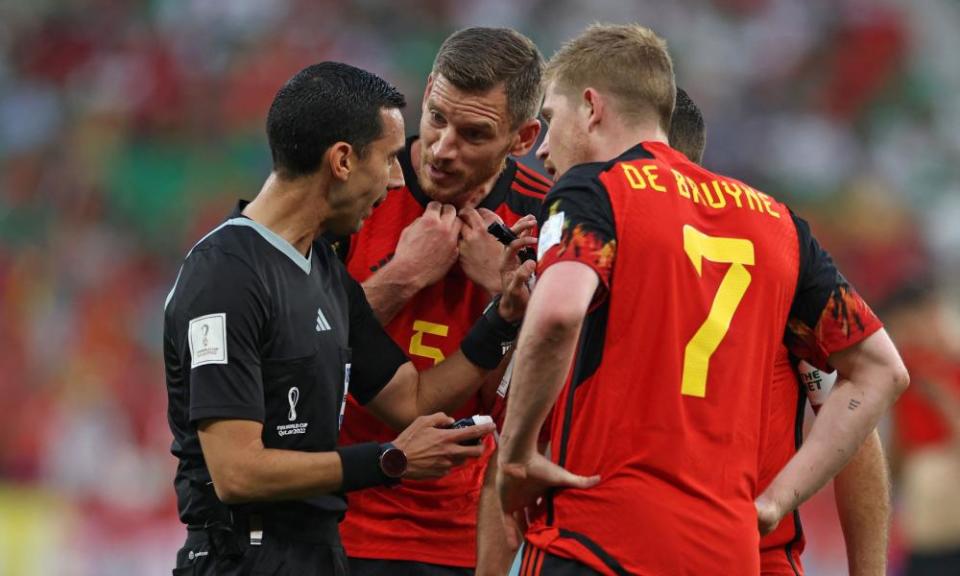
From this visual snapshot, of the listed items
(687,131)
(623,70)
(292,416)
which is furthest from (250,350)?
(687,131)

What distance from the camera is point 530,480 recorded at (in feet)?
11.3

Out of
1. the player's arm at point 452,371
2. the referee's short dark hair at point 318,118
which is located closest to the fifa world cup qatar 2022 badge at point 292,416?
the player's arm at point 452,371

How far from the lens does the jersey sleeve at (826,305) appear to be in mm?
3643

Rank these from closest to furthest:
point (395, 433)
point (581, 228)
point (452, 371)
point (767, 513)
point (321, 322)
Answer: point (581, 228)
point (767, 513)
point (321, 322)
point (452, 371)
point (395, 433)

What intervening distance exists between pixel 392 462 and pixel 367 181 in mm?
851

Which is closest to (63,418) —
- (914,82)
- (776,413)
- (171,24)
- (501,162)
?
(171,24)

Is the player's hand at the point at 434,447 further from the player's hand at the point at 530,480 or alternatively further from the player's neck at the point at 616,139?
the player's neck at the point at 616,139

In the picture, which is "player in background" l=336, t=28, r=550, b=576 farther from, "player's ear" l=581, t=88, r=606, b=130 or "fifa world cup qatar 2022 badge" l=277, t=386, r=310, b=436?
"player's ear" l=581, t=88, r=606, b=130

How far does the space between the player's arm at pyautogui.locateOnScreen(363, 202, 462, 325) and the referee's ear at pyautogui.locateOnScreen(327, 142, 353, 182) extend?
25.2 inches

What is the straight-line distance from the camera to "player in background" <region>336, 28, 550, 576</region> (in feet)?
15.1

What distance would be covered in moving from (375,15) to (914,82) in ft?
17.8

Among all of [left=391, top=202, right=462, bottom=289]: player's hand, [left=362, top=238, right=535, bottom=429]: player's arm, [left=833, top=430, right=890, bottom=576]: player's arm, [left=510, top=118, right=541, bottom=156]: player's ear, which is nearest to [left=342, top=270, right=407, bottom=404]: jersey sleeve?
[left=362, top=238, right=535, bottom=429]: player's arm

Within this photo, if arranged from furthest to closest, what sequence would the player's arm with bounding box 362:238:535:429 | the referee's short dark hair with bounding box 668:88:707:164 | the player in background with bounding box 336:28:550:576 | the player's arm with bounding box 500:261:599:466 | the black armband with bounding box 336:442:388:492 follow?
the player in background with bounding box 336:28:550:576 < the referee's short dark hair with bounding box 668:88:707:164 < the player's arm with bounding box 362:238:535:429 < the black armband with bounding box 336:442:388:492 < the player's arm with bounding box 500:261:599:466

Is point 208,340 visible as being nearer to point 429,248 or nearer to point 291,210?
point 291,210
